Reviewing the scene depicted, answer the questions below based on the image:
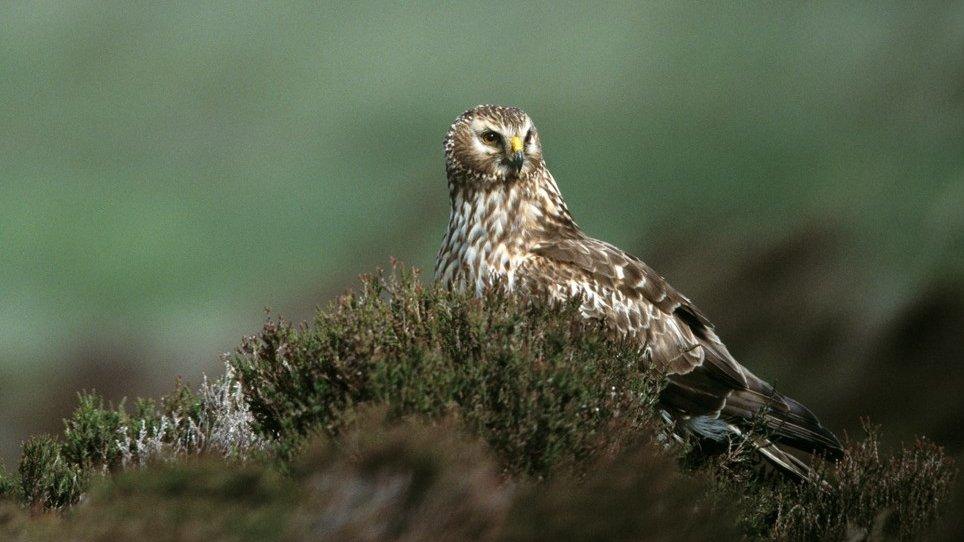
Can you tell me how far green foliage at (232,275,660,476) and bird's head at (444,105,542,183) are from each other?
55.8 inches

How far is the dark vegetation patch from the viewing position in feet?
13.2

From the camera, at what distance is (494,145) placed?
284 inches

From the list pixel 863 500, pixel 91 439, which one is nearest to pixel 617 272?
pixel 863 500

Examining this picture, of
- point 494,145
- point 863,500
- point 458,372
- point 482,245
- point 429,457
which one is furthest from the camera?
point 494,145

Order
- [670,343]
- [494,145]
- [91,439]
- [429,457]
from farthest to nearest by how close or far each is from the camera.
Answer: [494,145] → [670,343] → [91,439] → [429,457]

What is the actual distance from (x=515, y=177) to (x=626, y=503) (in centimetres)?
323

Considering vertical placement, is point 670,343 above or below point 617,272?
below

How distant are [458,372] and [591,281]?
1795 millimetres

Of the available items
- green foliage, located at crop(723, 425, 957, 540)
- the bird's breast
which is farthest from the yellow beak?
green foliage, located at crop(723, 425, 957, 540)

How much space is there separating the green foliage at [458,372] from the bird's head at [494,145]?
1417 mm

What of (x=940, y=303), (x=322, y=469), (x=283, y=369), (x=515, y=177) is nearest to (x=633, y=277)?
(x=515, y=177)

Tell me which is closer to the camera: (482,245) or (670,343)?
(670,343)

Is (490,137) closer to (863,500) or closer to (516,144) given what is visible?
(516,144)

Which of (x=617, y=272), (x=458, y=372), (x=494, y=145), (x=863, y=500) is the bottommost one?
(x=863, y=500)
